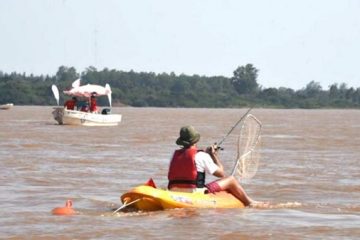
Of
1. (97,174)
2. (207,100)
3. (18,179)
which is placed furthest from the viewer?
(207,100)

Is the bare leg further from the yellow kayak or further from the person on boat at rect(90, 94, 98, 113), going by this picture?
the person on boat at rect(90, 94, 98, 113)

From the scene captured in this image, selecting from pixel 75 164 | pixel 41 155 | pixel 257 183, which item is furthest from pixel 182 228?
pixel 41 155

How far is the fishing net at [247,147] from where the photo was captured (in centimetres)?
1549

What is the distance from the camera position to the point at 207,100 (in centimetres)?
15638

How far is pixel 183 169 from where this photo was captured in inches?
515

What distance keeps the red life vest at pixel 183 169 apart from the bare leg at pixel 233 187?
22.7 inches

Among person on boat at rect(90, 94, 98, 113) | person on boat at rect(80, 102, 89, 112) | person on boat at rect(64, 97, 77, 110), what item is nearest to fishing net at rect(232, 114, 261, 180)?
person on boat at rect(90, 94, 98, 113)

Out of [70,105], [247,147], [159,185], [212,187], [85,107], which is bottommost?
[159,185]

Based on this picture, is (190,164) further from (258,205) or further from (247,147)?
(247,147)

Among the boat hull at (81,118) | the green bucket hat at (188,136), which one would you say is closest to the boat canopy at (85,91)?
the boat hull at (81,118)

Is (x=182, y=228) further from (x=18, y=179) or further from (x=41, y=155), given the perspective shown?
(x=41, y=155)

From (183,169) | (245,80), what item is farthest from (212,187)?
(245,80)

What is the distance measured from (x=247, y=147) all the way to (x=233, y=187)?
2.05 m

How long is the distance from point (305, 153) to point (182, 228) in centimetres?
1622
